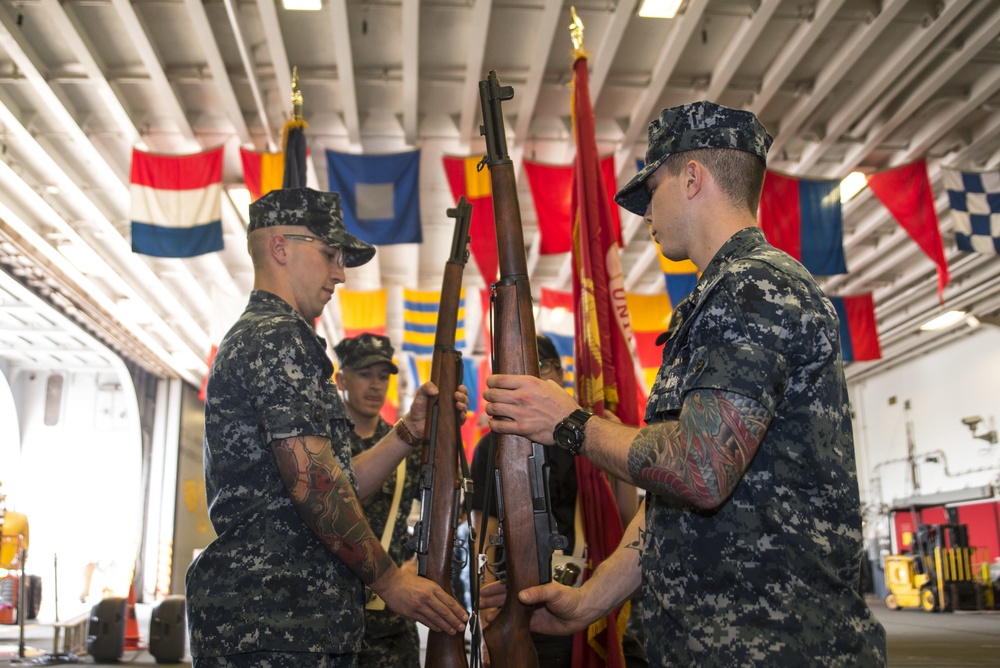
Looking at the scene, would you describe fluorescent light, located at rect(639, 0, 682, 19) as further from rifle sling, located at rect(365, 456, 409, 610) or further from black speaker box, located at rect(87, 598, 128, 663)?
black speaker box, located at rect(87, 598, 128, 663)

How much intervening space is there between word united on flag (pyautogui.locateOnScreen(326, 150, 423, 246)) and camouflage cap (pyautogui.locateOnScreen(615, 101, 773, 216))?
694 centimetres

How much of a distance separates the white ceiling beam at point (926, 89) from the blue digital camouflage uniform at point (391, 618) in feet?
23.7

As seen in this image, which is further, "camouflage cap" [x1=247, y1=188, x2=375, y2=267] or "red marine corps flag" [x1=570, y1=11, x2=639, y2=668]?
"red marine corps flag" [x1=570, y1=11, x2=639, y2=668]

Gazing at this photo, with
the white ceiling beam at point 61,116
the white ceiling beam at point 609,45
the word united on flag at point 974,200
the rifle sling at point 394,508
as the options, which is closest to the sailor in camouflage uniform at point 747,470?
the rifle sling at point 394,508

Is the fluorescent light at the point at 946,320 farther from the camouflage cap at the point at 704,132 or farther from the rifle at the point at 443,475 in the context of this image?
the camouflage cap at the point at 704,132

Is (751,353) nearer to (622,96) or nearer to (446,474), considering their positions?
(446,474)

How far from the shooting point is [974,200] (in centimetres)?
930

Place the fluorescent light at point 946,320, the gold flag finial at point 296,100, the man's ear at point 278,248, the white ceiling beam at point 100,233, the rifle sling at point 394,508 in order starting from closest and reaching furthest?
1. the man's ear at point 278,248
2. the rifle sling at point 394,508
3. the gold flag finial at point 296,100
4. the white ceiling beam at point 100,233
5. the fluorescent light at point 946,320

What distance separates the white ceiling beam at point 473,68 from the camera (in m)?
7.19

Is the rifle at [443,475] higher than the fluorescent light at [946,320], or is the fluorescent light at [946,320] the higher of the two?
the fluorescent light at [946,320]

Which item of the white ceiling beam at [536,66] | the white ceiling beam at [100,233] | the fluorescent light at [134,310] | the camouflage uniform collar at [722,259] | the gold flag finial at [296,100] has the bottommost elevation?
the camouflage uniform collar at [722,259]

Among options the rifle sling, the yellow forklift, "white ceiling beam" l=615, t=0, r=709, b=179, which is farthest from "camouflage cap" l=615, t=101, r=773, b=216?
the yellow forklift

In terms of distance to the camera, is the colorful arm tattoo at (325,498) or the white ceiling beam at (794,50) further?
the white ceiling beam at (794,50)

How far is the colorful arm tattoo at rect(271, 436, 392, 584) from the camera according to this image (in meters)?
1.94
